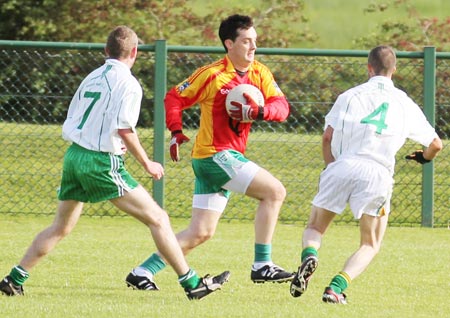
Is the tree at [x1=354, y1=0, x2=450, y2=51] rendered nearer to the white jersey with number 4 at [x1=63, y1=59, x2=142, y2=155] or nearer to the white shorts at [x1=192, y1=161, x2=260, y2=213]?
the white shorts at [x1=192, y1=161, x2=260, y2=213]

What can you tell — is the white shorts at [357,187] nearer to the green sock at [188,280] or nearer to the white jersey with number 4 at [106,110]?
the green sock at [188,280]

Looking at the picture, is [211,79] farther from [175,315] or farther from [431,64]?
[431,64]

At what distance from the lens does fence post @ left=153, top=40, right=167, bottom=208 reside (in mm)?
12750

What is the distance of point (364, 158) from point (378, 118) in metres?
0.27

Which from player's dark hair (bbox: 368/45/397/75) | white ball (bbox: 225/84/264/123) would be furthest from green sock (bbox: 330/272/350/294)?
white ball (bbox: 225/84/264/123)

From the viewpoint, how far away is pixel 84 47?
12.7 meters

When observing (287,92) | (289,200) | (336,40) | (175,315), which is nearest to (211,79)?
(175,315)

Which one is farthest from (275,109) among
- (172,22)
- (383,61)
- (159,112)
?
(172,22)

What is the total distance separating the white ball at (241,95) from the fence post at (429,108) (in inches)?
179

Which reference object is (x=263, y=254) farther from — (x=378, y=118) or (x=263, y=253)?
(x=378, y=118)

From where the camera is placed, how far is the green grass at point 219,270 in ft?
24.4

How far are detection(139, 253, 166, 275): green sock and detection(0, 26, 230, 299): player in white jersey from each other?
2.44 feet

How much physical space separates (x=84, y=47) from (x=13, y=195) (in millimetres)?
2038

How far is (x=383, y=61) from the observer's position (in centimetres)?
802
